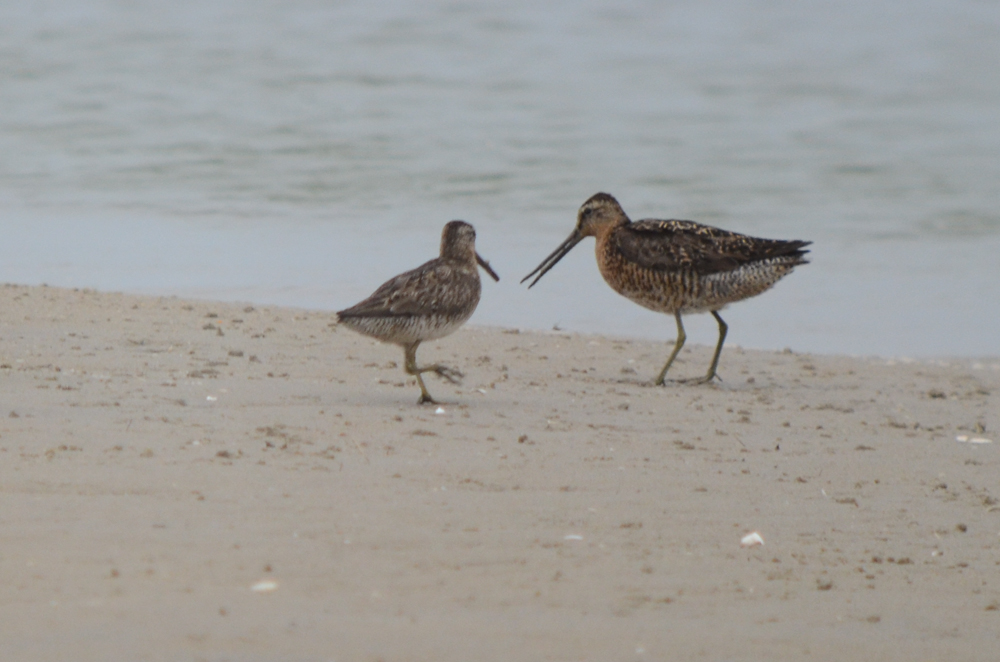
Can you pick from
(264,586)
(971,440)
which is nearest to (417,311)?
(971,440)

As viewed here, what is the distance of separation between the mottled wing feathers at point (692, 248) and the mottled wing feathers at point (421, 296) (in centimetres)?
151

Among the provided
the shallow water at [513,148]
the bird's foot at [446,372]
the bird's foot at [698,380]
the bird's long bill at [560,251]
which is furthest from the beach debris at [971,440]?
the bird's long bill at [560,251]

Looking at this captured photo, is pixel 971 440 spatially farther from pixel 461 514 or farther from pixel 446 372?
pixel 461 514

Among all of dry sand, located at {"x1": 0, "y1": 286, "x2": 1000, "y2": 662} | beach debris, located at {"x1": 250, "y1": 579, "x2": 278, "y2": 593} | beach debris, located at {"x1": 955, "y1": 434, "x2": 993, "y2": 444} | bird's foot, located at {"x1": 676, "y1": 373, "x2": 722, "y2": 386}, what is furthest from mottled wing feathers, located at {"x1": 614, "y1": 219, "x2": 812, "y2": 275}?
beach debris, located at {"x1": 250, "y1": 579, "x2": 278, "y2": 593}

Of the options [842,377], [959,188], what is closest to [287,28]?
[959,188]

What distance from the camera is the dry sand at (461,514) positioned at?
3.13 meters

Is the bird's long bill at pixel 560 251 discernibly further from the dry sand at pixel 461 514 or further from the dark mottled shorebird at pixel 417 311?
the dark mottled shorebird at pixel 417 311

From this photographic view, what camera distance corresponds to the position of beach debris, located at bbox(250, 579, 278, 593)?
323cm

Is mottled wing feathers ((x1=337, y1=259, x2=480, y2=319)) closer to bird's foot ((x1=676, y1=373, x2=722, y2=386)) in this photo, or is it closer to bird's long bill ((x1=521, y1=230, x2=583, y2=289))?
bird's foot ((x1=676, y1=373, x2=722, y2=386))

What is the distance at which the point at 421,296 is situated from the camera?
584cm

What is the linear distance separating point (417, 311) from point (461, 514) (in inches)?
77.0

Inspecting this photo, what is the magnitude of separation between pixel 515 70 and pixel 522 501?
→ 15.9 meters

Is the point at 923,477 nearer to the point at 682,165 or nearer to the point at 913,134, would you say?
the point at 682,165

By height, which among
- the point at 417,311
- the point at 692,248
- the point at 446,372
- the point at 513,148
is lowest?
the point at 446,372
